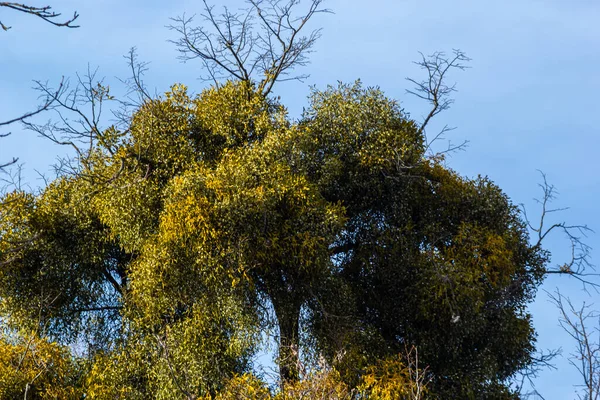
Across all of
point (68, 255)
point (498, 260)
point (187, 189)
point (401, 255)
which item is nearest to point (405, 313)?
point (401, 255)

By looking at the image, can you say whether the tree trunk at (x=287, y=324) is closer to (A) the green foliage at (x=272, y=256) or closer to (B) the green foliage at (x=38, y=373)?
(A) the green foliage at (x=272, y=256)

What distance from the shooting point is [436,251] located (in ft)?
61.1

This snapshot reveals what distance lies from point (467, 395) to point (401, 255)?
3313 millimetres

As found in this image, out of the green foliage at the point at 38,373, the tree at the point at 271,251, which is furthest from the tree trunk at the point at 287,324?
the green foliage at the point at 38,373

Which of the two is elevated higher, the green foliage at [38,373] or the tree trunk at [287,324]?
the tree trunk at [287,324]

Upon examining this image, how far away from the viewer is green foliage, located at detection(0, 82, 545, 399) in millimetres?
16609

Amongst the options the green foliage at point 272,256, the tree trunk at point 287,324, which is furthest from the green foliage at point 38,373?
the tree trunk at point 287,324

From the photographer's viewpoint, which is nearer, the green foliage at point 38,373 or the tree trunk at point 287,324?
the green foliage at point 38,373

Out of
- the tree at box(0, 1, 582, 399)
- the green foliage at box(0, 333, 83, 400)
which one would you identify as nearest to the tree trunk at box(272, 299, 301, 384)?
the tree at box(0, 1, 582, 399)

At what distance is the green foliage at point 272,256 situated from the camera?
16609 millimetres

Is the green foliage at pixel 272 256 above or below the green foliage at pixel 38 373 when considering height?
above

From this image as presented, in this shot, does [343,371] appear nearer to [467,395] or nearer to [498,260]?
[467,395]

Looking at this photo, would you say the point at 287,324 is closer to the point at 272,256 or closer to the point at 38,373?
the point at 272,256

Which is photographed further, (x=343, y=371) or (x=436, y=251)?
(x=436, y=251)
